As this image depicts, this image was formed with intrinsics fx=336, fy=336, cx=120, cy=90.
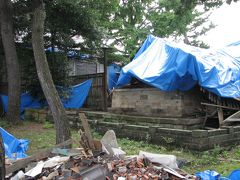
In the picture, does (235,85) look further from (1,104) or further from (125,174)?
(1,104)

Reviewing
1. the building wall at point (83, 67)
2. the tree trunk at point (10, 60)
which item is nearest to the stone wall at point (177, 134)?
the tree trunk at point (10, 60)

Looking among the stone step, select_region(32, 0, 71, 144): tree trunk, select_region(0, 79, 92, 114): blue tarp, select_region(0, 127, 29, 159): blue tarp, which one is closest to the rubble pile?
select_region(32, 0, 71, 144): tree trunk

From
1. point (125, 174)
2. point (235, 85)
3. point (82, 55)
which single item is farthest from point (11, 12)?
point (125, 174)

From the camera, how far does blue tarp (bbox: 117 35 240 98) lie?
32.8 ft

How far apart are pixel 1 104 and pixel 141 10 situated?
9.70 metres

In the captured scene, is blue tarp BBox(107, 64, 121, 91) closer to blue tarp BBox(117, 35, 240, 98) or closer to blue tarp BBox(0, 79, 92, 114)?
blue tarp BBox(0, 79, 92, 114)

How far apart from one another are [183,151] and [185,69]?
290 cm

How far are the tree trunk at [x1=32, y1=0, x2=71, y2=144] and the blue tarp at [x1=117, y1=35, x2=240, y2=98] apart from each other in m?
3.70

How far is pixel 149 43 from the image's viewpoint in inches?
508

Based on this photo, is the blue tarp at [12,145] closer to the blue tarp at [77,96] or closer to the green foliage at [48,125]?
the green foliage at [48,125]

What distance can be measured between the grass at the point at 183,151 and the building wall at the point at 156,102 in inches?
69.7

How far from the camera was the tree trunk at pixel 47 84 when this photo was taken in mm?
7836

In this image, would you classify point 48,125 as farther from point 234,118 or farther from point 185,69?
point 234,118

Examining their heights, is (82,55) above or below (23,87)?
above
